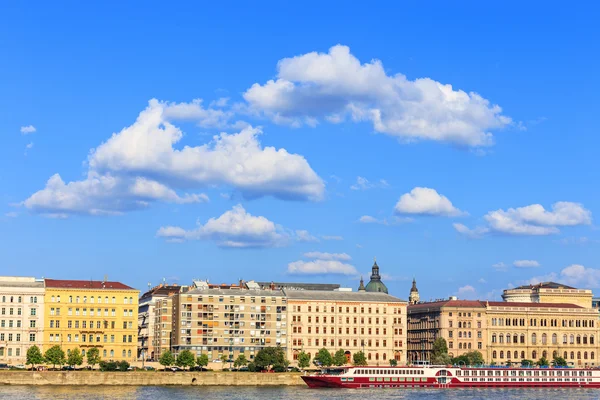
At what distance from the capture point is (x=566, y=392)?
144375mm

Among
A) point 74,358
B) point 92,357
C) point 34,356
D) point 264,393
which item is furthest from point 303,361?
point 34,356

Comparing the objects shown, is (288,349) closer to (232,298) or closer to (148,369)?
(232,298)

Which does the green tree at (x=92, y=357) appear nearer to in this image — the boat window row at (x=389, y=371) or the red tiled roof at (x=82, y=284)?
the red tiled roof at (x=82, y=284)

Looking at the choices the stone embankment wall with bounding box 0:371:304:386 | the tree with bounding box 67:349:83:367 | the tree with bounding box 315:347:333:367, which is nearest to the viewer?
the stone embankment wall with bounding box 0:371:304:386

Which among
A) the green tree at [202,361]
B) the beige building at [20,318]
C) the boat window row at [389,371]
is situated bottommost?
the boat window row at [389,371]

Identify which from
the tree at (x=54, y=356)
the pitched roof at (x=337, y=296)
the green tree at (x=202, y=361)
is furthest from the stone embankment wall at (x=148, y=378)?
the pitched roof at (x=337, y=296)

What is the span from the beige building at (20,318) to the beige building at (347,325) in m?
46.6

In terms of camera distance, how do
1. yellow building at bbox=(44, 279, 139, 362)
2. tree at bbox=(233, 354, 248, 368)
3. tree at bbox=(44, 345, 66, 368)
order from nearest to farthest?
1. tree at bbox=(44, 345, 66, 368)
2. yellow building at bbox=(44, 279, 139, 362)
3. tree at bbox=(233, 354, 248, 368)

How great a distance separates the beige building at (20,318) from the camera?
16188 cm

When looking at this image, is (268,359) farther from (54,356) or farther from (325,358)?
(54,356)

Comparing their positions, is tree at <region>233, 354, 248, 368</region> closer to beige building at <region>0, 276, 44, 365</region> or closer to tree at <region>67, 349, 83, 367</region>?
tree at <region>67, 349, 83, 367</region>

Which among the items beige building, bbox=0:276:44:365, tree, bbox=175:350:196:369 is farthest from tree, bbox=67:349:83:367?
tree, bbox=175:350:196:369

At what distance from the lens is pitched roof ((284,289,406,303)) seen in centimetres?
19025

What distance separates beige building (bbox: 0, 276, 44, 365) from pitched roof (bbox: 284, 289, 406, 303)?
1871 inches
